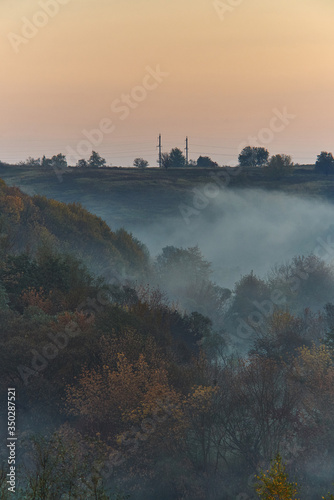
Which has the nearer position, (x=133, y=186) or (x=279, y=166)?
(x=133, y=186)

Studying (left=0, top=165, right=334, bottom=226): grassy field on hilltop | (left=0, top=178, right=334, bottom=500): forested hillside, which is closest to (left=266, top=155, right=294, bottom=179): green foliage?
(left=0, top=165, right=334, bottom=226): grassy field on hilltop

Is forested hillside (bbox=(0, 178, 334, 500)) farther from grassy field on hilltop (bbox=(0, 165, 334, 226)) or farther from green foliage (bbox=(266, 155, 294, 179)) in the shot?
green foliage (bbox=(266, 155, 294, 179))

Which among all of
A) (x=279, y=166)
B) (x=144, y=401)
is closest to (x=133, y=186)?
(x=279, y=166)

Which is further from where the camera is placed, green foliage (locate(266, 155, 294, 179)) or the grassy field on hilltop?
green foliage (locate(266, 155, 294, 179))

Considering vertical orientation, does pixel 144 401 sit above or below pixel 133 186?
below

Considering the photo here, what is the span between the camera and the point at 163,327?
51875 millimetres

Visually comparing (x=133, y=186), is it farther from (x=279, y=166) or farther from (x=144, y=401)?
(x=144, y=401)

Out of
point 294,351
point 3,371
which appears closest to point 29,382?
point 3,371

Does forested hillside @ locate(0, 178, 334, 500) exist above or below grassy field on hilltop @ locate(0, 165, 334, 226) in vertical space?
below

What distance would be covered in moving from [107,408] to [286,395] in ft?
41.9

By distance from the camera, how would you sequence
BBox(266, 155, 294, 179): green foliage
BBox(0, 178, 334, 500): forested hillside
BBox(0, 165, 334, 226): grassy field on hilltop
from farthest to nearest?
BBox(266, 155, 294, 179): green foliage < BBox(0, 165, 334, 226): grassy field on hilltop < BBox(0, 178, 334, 500): forested hillside

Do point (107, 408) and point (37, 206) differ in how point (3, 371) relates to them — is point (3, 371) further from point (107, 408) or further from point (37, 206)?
point (37, 206)

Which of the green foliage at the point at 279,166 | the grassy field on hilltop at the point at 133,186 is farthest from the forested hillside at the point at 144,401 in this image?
the green foliage at the point at 279,166

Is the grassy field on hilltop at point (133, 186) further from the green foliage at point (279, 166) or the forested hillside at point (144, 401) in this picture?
the forested hillside at point (144, 401)
